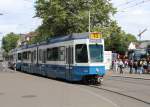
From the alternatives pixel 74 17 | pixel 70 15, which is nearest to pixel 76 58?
pixel 74 17

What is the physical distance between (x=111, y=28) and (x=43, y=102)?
5280cm

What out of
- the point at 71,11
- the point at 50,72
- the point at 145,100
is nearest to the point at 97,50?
the point at 50,72

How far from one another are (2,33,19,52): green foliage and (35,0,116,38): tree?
4292 inches

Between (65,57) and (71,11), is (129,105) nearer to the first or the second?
(65,57)

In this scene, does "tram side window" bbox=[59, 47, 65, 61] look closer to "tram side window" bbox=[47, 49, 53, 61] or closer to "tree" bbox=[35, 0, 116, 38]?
"tram side window" bbox=[47, 49, 53, 61]

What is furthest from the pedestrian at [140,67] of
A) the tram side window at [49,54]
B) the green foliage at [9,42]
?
the green foliage at [9,42]

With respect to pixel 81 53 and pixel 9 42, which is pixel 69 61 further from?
pixel 9 42

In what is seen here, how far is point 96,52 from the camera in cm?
3030

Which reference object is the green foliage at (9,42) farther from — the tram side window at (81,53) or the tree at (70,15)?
the tram side window at (81,53)

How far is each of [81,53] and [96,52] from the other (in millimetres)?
966

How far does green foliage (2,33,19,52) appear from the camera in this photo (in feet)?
593

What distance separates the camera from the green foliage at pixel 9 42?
593 ft

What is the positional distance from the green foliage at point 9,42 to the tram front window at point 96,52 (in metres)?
150

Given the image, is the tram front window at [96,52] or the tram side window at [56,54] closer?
the tram front window at [96,52]
